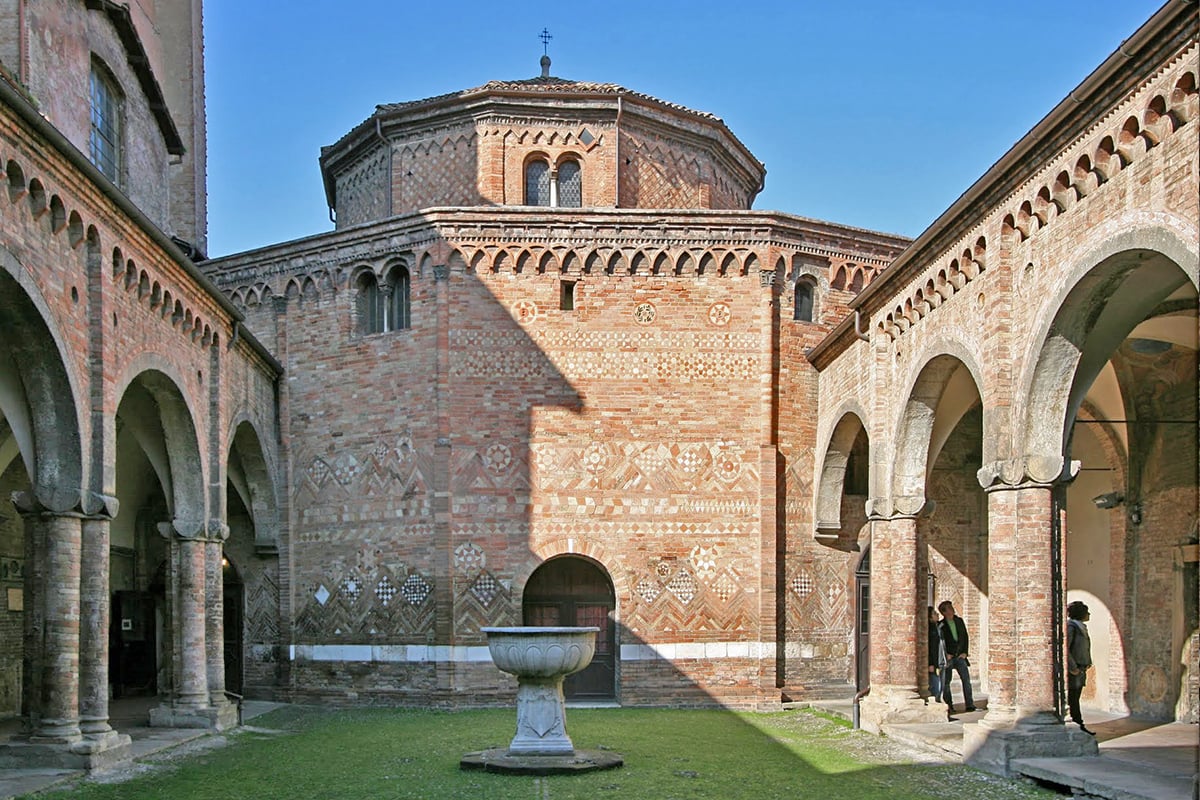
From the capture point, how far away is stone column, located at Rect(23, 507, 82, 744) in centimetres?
1119

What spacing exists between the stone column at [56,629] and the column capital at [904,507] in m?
9.09

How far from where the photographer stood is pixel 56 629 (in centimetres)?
1123

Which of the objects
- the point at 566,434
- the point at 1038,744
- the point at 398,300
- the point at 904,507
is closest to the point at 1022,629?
the point at 1038,744

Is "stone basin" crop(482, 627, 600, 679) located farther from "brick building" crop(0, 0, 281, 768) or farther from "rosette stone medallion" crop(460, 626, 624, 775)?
"brick building" crop(0, 0, 281, 768)

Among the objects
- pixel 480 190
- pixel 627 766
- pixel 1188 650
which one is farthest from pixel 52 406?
pixel 1188 650

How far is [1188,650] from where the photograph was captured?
45.3ft

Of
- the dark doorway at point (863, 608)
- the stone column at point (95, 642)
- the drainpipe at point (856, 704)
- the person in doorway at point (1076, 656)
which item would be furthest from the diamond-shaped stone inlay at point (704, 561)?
the stone column at point (95, 642)

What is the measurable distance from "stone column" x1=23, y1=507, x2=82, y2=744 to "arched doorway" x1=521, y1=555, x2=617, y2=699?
8.16m

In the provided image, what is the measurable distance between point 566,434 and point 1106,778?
1005 centimetres

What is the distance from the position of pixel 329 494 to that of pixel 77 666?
787 cm

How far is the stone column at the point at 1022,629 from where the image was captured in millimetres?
11023

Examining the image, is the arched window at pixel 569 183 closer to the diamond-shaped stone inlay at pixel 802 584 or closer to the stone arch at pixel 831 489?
the stone arch at pixel 831 489

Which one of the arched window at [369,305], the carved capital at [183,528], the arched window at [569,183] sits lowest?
the carved capital at [183,528]

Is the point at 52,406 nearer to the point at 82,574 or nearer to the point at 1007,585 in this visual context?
the point at 82,574
